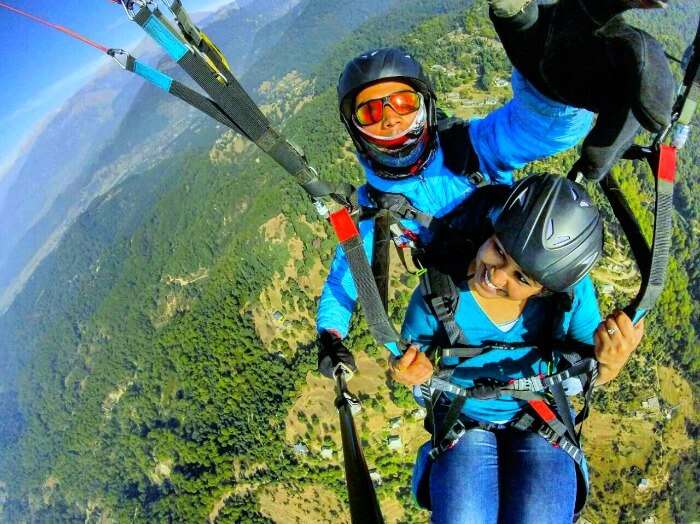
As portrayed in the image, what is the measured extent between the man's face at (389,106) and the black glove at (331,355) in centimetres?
161

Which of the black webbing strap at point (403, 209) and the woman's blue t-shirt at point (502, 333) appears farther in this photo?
the black webbing strap at point (403, 209)

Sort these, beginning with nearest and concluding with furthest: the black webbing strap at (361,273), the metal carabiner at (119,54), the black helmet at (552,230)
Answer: the metal carabiner at (119,54)
the black helmet at (552,230)
the black webbing strap at (361,273)

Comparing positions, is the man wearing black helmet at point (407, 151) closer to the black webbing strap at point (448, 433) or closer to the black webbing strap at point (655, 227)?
the black webbing strap at point (655, 227)

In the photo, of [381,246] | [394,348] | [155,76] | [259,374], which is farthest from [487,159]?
[259,374]

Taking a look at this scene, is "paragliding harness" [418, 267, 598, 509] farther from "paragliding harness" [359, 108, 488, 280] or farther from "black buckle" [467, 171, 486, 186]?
"black buckle" [467, 171, 486, 186]

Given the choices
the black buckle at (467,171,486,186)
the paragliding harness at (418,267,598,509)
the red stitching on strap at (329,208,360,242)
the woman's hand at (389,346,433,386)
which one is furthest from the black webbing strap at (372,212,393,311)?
the black buckle at (467,171,486,186)

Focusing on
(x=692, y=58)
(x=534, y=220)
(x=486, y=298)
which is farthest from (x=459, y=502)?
(x=692, y=58)

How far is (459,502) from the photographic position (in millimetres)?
2979

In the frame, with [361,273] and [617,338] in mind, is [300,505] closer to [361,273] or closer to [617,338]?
[361,273]

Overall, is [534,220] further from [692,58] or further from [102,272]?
[102,272]

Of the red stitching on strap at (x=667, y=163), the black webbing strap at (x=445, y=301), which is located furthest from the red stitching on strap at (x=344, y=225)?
the red stitching on strap at (x=667, y=163)

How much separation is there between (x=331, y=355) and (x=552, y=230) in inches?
69.0

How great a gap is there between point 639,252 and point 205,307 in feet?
187

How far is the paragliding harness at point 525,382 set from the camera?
2.73 meters
